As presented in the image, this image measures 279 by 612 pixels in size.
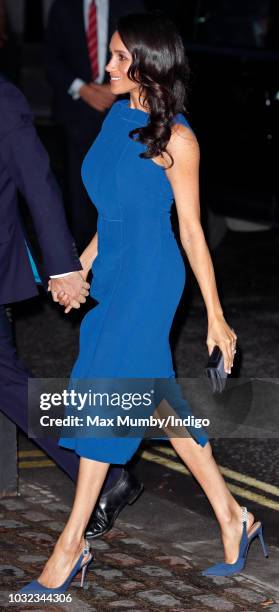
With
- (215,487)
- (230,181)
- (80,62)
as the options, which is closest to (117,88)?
(215,487)

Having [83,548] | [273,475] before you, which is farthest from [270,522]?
[83,548]

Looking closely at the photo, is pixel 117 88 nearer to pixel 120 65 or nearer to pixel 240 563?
pixel 120 65

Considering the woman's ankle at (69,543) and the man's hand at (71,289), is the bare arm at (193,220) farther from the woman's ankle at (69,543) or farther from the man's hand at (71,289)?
the woman's ankle at (69,543)

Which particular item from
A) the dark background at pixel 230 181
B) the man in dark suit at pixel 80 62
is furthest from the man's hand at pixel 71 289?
the man in dark suit at pixel 80 62

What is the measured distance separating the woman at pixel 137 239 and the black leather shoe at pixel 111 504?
0.45m

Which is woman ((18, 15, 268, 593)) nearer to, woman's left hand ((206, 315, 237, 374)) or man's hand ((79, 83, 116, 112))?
woman's left hand ((206, 315, 237, 374))

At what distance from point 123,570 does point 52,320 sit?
421 centimetres

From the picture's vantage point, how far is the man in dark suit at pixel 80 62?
348 inches

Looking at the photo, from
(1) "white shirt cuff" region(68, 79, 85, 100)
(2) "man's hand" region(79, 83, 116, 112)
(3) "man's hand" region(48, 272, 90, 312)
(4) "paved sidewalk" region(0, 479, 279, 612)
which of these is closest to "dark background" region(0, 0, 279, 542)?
(2) "man's hand" region(79, 83, 116, 112)

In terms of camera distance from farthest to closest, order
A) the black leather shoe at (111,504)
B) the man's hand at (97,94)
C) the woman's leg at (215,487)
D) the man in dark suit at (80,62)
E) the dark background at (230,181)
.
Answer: the man's hand at (97,94) < the man in dark suit at (80,62) < the dark background at (230,181) < the black leather shoe at (111,504) < the woman's leg at (215,487)

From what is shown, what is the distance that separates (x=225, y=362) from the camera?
4488 millimetres

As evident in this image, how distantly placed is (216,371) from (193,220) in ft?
1.64

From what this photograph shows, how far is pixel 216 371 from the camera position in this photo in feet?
14.3

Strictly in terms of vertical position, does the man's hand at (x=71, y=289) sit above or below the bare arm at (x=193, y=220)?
below
